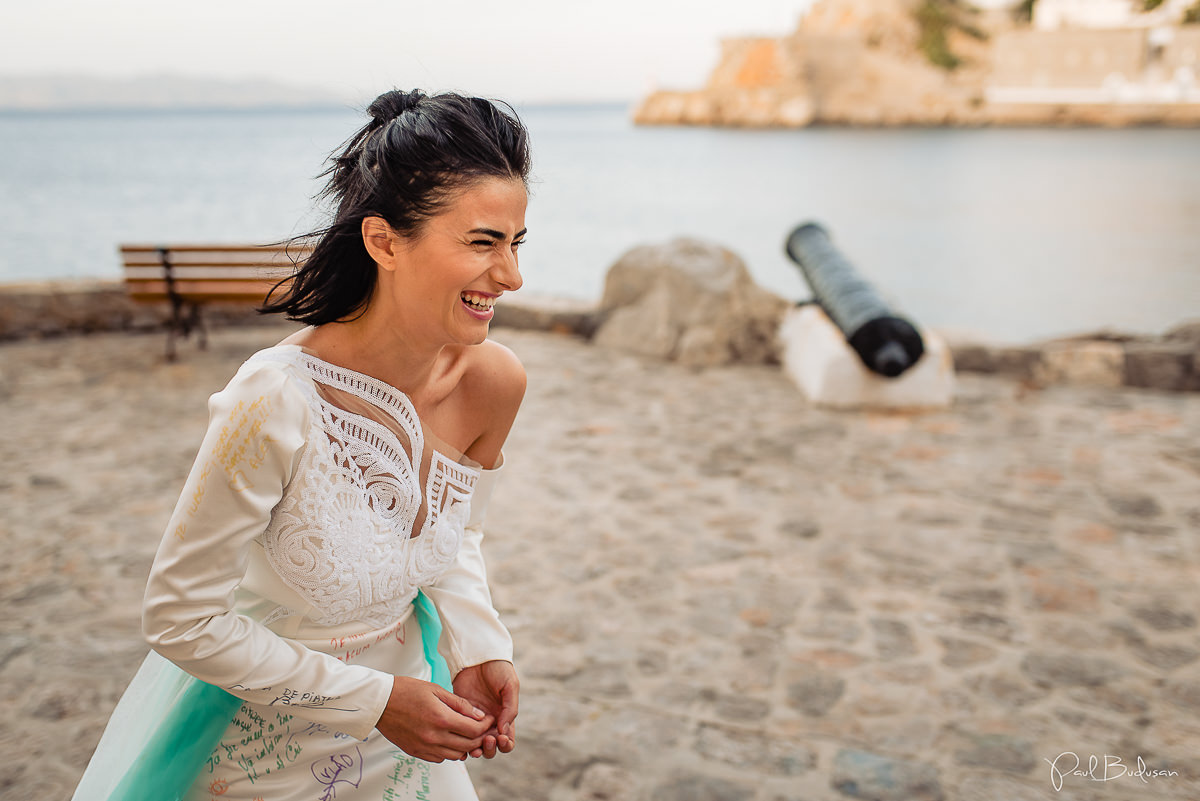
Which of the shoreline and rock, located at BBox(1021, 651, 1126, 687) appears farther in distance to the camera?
the shoreline

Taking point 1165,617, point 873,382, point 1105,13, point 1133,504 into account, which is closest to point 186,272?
point 873,382

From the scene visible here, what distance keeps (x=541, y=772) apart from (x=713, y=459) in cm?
276

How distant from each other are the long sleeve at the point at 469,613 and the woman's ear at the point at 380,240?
0.50 meters

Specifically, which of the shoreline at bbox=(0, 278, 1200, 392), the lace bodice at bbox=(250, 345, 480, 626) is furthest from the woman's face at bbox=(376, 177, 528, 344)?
the shoreline at bbox=(0, 278, 1200, 392)

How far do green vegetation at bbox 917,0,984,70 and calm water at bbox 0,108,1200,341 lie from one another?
765 inches

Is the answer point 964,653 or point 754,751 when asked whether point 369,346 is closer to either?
point 754,751

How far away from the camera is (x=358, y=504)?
55.2 inches

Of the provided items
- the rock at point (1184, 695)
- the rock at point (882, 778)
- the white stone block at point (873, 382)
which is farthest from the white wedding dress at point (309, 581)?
the white stone block at point (873, 382)

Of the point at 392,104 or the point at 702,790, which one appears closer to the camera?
the point at 392,104

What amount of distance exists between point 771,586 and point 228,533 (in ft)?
9.46

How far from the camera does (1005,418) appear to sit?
583cm

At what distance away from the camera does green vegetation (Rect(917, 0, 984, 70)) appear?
8350 centimetres

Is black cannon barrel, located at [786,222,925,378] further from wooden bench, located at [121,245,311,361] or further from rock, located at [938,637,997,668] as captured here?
wooden bench, located at [121,245,311,361]
